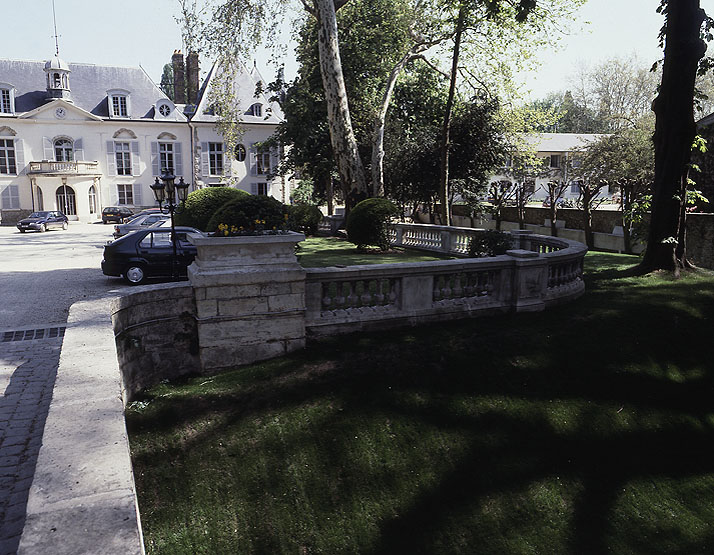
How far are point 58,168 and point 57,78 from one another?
784 cm

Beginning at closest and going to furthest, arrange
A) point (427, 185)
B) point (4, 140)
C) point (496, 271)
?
point (496, 271) < point (427, 185) < point (4, 140)

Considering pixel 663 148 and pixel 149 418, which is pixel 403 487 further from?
pixel 663 148

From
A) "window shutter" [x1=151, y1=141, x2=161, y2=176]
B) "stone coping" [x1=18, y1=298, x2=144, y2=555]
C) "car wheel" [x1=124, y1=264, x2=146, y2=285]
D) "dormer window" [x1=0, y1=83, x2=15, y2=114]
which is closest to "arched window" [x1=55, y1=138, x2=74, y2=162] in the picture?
"dormer window" [x1=0, y1=83, x2=15, y2=114]

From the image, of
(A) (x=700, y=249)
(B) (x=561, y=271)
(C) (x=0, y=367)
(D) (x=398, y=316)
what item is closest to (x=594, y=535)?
(D) (x=398, y=316)

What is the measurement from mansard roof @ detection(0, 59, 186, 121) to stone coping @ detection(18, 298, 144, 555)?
160 feet

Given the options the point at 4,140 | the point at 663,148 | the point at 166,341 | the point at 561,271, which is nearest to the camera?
the point at 166,341

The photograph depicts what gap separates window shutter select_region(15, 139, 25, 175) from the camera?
150 ft

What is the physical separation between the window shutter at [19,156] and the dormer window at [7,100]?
2510mm

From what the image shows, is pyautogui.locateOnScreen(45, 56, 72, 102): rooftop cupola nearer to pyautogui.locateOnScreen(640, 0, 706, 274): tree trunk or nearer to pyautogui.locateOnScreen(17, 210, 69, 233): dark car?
pyautogui.locateOnScreen(17, 210, 69, 233): dark car

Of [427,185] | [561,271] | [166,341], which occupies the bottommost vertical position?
[166,341]

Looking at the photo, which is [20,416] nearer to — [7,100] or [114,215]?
[114,215]

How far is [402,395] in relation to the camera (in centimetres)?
710

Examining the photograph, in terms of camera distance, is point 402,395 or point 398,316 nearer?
point 402,395

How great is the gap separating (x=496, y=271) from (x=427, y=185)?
60.1 feet
